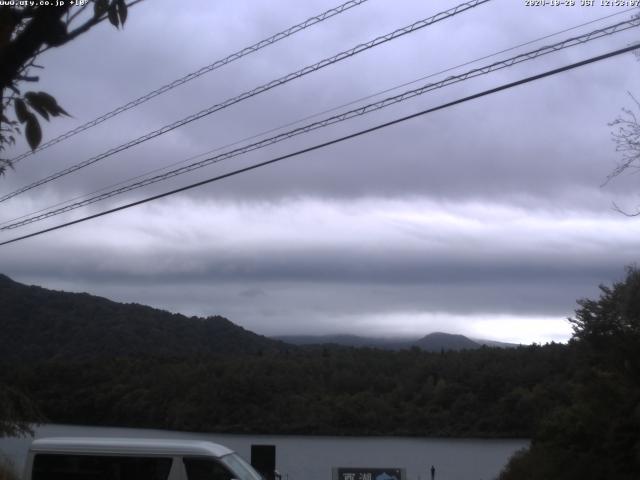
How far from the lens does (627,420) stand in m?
19.4

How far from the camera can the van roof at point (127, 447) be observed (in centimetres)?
1349

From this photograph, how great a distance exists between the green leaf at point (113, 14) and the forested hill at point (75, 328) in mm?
31413

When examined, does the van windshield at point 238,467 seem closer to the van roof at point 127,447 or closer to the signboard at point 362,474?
the van roof at point 127,447

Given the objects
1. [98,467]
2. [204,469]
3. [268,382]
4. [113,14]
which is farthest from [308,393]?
[113,14]

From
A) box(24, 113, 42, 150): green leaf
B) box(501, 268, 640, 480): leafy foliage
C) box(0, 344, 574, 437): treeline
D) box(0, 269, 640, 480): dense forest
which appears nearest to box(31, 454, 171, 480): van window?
box(24, 113, 42, 150): green leaf

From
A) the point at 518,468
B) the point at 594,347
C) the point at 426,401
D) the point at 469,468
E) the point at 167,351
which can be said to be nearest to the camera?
the point at 594,347

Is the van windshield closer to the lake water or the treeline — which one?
the lake water

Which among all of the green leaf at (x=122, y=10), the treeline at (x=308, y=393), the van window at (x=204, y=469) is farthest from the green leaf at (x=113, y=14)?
the treeline at (x=308, y=393)

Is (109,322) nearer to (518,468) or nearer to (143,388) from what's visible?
(143,388)

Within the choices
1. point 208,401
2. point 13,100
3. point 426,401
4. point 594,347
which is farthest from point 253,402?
point 13,100

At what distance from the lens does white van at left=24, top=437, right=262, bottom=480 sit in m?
13.4

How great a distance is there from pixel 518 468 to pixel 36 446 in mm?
16311

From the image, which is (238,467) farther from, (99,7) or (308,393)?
(308,393)

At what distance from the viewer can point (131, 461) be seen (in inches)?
536
